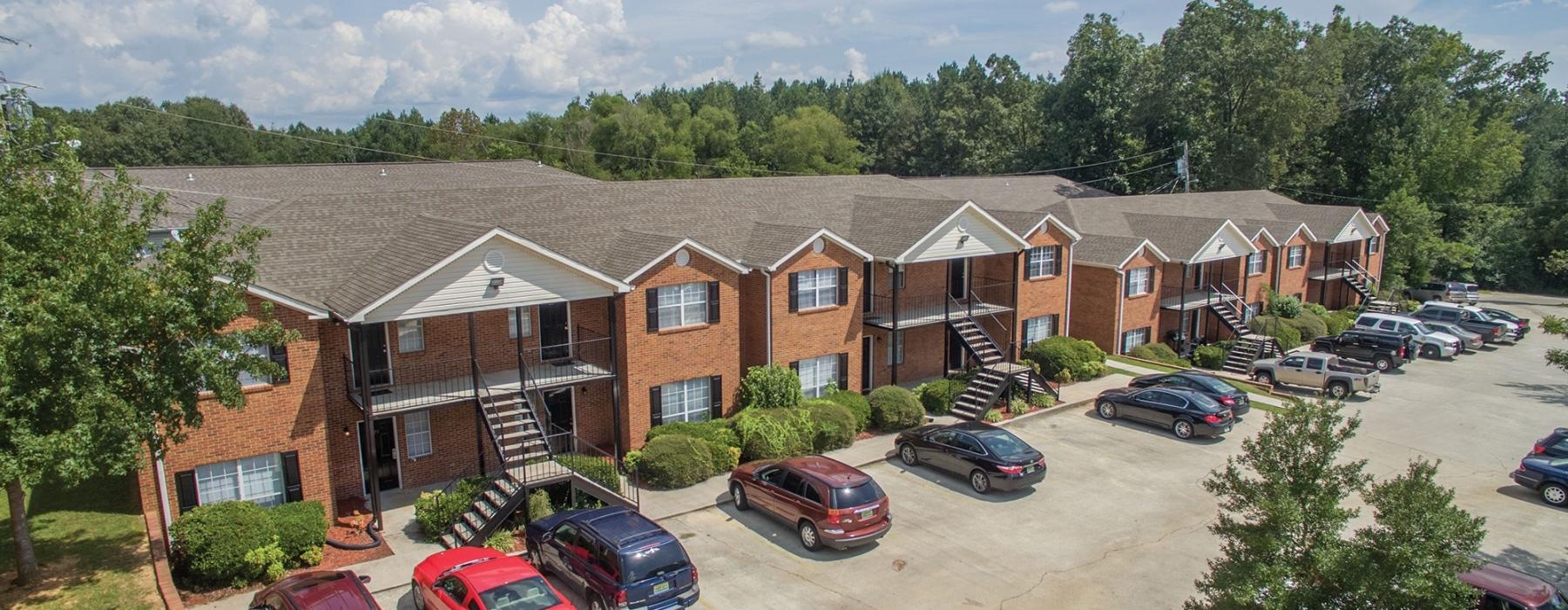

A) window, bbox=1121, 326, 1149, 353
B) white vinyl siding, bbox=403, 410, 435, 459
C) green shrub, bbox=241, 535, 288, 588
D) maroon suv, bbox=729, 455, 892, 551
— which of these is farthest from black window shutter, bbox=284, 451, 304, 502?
window, bbox=1121, 326, 1149, 353

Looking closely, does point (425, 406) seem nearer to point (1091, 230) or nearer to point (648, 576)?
point (648, 576)

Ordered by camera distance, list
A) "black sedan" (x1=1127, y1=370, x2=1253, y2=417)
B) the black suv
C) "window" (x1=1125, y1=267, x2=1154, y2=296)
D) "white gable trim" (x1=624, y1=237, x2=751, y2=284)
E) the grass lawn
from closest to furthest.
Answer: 1. the grass lawn
2. "white gable trim" (x1=624, y1=237, x2=751, y2=284)
3. "black sedan" (x1=1127, y1=370, x2=1253, y2=417)
4. the black suv
5. "window" (x1=1125, y1=267, x2=1154, y2=296)

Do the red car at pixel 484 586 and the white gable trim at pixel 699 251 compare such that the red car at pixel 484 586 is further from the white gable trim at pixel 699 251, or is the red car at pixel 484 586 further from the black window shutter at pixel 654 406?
the white gable trim at pixel 699 251

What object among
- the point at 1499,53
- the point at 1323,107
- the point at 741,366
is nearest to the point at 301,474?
the point at 741,366

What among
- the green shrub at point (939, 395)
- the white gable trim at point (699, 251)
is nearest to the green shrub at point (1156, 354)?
the green shrub at point (939, 395)

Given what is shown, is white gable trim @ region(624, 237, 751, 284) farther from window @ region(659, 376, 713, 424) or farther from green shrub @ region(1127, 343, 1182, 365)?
green shrub @ region(1127, 343, 1182, 365)

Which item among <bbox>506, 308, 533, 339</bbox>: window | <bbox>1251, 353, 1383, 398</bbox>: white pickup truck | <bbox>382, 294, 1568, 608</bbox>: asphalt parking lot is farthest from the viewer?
<bbox>1251, 353, 1383, 398</bbox>: white pickup truck
